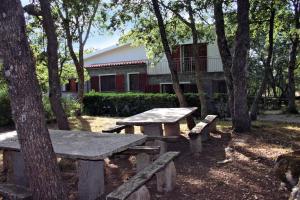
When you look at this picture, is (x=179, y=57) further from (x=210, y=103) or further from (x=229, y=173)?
(x=229, y=173)

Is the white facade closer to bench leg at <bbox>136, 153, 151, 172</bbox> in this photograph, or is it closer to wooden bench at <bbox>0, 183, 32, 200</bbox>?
bench leg at <bbox>136, 153, 151, 172</bbox>

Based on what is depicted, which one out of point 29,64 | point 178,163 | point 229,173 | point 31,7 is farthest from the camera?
point 31,7

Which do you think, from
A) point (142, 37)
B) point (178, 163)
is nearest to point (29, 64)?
point (178, 163)

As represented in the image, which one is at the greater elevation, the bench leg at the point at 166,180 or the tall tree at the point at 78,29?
the tall tree at the point at 78,29

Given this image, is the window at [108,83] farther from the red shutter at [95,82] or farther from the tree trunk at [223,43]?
the tree trunk at [223,43]

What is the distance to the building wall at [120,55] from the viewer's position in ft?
89.6

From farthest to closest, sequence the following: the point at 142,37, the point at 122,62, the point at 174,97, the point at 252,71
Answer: the point at 252,71 → the point at 122,62 → the point at 174,97 → the point at 142,37

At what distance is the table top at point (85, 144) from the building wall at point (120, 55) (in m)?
21.0

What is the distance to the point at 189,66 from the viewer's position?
23.6 m

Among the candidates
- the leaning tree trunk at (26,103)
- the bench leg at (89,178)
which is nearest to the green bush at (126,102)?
the bench leg at (89,178)

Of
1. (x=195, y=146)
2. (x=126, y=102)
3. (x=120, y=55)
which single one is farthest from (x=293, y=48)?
(x=195, y=146)

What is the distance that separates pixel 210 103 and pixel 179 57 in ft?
25.8

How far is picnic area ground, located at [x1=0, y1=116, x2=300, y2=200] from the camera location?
5.11 meters

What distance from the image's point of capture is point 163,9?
1301 cm
